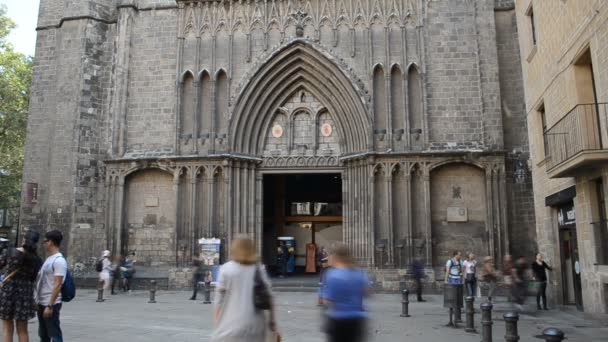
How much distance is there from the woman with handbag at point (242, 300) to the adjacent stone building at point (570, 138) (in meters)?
8.80

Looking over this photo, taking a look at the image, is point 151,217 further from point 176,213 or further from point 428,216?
point 428,216

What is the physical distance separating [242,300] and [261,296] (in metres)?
0.17

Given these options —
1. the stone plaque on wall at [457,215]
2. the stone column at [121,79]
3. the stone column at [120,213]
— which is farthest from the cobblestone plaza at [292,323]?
the stone column at [121,79]

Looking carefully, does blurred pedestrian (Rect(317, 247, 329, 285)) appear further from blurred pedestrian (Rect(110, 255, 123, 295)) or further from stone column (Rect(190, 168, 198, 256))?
blurred pedestrian (Rect(110, 255, 123, 295))

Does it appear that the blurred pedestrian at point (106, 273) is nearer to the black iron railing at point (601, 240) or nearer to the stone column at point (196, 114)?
the stone column at point (196, 114)

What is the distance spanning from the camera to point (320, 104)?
22.4 meters

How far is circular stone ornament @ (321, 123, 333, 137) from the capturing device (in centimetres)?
2230

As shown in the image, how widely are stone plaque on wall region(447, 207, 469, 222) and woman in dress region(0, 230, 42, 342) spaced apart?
16.0m

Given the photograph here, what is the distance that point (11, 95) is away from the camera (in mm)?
33781

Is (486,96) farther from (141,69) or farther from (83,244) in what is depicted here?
(83,244)

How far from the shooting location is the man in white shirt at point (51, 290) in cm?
645

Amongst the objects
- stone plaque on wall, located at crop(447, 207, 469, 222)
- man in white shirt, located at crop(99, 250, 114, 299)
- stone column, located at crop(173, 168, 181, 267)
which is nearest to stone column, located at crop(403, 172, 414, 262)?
stone plaque on wall, located at crop(447, 207, 469, 222)

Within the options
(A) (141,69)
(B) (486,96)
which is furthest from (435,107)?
(A) (141,69)

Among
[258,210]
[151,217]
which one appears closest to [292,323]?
[258,210]
